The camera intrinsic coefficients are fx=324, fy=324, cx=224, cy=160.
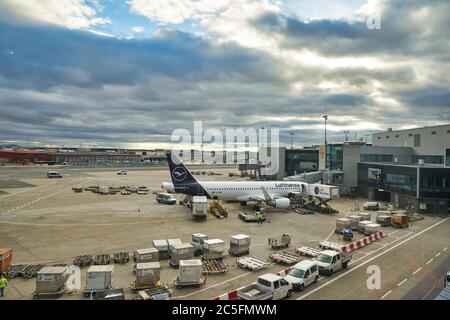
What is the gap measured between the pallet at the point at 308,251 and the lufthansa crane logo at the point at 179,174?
25.7 meters

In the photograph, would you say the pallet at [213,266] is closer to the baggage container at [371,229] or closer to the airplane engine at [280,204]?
the baggage container at [371,229]

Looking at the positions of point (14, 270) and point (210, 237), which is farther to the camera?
point (210, 237)

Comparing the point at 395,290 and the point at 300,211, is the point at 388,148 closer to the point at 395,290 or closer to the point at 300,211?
the point at 300,211

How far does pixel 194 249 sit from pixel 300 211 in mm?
28207

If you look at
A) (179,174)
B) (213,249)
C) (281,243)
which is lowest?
(281,243)

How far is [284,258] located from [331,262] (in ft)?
13.8

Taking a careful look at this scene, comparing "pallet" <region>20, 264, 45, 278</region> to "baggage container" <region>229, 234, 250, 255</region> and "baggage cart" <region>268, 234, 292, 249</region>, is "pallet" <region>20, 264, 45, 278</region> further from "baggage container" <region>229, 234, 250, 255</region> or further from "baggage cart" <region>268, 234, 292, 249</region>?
"baggage cart" <region>268, 234, 292, 249</region>

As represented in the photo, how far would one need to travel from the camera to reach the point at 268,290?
1997 cm

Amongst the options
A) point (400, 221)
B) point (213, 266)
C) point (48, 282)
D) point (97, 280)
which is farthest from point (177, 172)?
point (400, 221)

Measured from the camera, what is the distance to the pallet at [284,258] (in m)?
27.5

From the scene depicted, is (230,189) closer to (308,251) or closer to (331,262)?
(308,251)

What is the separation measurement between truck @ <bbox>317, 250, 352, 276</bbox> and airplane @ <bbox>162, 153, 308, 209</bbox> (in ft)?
81.1

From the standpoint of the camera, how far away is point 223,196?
54594 millimetres
